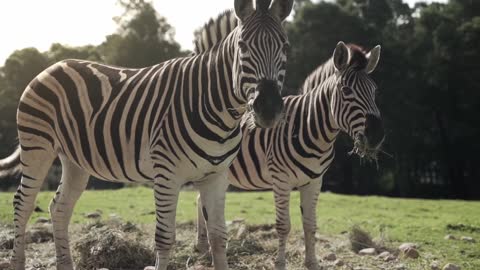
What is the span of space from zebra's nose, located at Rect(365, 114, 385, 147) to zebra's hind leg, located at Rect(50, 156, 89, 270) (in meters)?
3.51

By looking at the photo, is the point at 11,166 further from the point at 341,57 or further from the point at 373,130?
the point at 373,130

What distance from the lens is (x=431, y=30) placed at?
2789 cm

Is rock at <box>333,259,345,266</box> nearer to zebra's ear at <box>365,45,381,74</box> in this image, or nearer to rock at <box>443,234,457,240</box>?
zebra's ear at <box>365,45,381,74</box>

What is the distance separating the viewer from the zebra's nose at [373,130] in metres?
5.92

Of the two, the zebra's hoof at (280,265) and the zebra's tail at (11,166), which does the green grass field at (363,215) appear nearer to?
the zebra's hoof at (280,265)

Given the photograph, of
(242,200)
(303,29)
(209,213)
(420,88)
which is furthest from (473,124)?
(209,213)

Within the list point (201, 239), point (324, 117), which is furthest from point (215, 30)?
point (201, 239)

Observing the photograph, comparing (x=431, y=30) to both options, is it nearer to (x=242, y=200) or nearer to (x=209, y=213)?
(x=242, y=200)

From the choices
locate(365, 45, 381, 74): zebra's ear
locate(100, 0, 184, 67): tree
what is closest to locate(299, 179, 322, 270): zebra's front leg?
→ locate(365, 45, 381, 74): zebra's ear

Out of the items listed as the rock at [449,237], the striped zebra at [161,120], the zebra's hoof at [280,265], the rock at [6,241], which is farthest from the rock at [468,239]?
the rock at [6,241]

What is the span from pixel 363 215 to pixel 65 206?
30.3ft

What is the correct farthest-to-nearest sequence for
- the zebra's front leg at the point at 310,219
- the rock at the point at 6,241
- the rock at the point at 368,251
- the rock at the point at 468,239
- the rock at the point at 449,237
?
the rock at the point at 449,237 → the rock at the point at 468,239 → the rock at the point at 368,251 → the rock at the point at 6,241 → the zebra's front leg at the point at 310,219

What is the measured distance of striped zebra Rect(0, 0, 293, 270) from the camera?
4189 millimetres

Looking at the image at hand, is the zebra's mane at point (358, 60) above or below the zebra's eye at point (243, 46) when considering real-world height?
above
